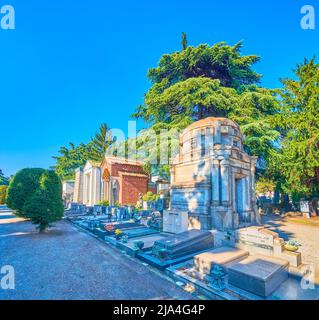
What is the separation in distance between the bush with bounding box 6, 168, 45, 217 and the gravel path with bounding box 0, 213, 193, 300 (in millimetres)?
3756

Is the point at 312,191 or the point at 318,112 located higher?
the point at 318,112

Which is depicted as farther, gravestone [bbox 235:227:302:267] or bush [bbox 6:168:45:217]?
bush [bbox 6:168:45:217]

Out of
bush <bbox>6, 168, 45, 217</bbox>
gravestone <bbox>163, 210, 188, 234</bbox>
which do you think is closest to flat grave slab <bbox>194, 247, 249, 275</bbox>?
gravestone <bbox>163, 210, 188, 234</bbox>

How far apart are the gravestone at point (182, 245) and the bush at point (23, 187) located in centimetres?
954

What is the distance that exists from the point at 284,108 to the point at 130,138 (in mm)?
17467

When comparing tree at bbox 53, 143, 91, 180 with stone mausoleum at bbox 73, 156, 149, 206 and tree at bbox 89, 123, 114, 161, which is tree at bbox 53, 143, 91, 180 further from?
stone mausoleum at bbox 73, 156, 149, 206

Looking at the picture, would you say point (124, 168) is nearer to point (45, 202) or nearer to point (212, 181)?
point (45, 202)

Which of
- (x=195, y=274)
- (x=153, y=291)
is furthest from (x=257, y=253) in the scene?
(x=153, y=291)

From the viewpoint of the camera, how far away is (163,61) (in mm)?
21656

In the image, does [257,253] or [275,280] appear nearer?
[275,280]

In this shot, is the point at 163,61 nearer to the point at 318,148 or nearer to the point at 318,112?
the point at 318,112

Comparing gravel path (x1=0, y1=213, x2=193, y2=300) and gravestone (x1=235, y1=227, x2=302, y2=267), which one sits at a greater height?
gravestone (x1=235, y1=227, x2=302, y2=267)

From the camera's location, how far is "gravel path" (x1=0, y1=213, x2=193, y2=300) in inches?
193

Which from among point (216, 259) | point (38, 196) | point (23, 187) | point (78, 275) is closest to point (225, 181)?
point (216, 259)
